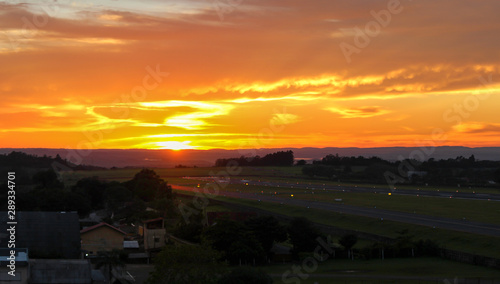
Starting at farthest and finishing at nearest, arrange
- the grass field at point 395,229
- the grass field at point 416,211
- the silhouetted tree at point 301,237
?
the grass field at point 416,211
the silhouetted tree at point 301,237
the grass field at point 395,229

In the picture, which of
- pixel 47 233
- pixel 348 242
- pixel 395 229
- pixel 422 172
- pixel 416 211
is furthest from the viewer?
pixel 422 172

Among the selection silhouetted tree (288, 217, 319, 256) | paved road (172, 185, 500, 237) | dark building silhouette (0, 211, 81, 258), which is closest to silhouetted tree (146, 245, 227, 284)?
dark building silhouette (0, 211, 81, 258)

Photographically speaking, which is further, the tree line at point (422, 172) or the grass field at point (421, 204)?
the tree line at point (422, 172)

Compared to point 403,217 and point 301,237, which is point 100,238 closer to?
point 301,237

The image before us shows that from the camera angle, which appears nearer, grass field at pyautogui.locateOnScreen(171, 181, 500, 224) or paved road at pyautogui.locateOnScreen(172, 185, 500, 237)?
paved road at pyautogui.locateOnScreen(172, 185, 500, 237)

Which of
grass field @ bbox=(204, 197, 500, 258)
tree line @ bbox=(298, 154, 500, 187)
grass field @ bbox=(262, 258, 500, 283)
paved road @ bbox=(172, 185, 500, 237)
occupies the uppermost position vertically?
tree line @ bbox=(298, 154, 500, 187)

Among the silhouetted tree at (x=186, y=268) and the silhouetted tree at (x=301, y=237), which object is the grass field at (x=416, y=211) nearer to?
the silhouetted tree at (x=301, y=237)

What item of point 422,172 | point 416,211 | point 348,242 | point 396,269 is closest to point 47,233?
point 348,242

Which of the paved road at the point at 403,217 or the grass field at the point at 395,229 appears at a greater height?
the paved road at the point at 403,217

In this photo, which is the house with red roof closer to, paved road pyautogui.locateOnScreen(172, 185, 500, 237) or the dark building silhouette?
the dark building silhouette

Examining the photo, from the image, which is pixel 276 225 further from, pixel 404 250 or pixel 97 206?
pixel 97 206

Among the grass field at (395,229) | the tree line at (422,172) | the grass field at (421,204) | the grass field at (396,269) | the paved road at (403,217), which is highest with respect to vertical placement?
the tree line at (422,172)

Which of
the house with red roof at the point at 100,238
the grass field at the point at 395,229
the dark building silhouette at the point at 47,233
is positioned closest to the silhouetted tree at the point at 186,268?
the dark building silhouette at the point at 47,233

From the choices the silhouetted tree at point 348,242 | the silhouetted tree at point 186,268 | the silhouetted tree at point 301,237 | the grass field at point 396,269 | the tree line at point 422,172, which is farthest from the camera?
the tree line at point 422,172
